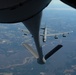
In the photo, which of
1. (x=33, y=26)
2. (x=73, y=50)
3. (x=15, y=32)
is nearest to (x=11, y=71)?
(x=73, y=50)

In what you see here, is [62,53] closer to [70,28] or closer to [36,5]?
[70,28]

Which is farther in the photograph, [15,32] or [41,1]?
[15,32]

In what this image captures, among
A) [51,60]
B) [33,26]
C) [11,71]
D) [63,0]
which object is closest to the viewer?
[63,0]

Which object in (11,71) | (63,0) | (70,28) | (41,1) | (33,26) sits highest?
(41,1)

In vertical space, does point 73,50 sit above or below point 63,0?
below

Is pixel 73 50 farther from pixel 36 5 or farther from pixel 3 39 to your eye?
pixel 36 5

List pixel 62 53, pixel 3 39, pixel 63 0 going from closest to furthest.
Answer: pixel 63 0, pixel 62 53, pixel 3 39
